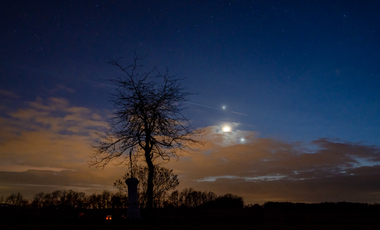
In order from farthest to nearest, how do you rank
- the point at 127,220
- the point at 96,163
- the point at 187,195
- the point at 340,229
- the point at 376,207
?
the point at 187,195
the point at 376,207
the point at 96,163
the point at 127,220
the point at 340,229

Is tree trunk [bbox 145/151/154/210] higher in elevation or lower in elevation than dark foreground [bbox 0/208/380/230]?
higher

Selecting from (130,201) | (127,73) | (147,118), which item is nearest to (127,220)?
(130,201)

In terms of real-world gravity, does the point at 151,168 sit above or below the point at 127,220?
above

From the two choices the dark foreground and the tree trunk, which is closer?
the dark foreground

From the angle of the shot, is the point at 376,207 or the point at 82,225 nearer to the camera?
the point at 82,225

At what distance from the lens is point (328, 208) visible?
119ft

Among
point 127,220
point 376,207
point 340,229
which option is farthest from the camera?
point 376,207

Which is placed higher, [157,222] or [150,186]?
[150,186]

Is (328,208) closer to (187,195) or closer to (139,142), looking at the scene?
(139,142)

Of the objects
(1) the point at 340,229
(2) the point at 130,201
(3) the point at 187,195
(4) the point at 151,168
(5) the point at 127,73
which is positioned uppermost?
(5) the point at 127,73

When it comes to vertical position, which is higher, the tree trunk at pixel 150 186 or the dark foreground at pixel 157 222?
the tree trunk at pixel 150 186

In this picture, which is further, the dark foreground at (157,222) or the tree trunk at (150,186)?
the tree trunk at (150,186)

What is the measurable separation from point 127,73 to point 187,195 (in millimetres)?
77362

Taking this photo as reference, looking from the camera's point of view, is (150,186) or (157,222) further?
(150,186)
